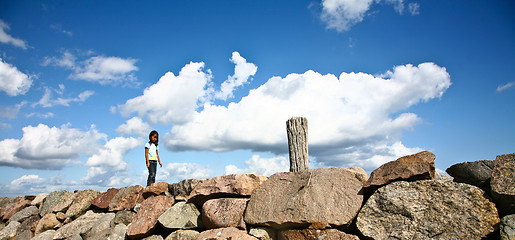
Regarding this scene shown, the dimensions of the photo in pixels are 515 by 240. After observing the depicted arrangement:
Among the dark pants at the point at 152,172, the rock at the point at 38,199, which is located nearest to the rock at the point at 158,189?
the dark pants at the point at 152,172

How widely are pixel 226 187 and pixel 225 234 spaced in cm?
98

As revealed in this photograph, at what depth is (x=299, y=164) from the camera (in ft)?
19.2

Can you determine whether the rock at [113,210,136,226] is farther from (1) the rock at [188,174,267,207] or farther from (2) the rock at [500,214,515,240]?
(2) the rock at [500,214,515,240]

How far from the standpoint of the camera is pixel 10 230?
28.9 ft

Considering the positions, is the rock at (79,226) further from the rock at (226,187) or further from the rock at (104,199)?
the rock at (226,187)

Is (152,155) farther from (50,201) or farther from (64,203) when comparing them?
(50,201)

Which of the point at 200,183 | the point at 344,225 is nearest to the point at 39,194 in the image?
the point at 200,183

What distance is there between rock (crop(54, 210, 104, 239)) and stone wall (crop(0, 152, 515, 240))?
0.06 meters

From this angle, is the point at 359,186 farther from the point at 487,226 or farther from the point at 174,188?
the point at 174,188

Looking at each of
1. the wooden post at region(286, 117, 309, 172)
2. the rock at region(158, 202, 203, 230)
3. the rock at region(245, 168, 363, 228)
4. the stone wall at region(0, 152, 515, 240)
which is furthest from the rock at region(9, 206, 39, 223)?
the wooden post at region(286, 117, 309, 172)

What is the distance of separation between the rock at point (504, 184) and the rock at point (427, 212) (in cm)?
13

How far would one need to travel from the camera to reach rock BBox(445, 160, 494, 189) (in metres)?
3.89

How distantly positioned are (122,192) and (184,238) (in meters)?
2.62

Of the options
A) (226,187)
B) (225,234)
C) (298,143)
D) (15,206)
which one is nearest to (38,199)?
(15,206)
